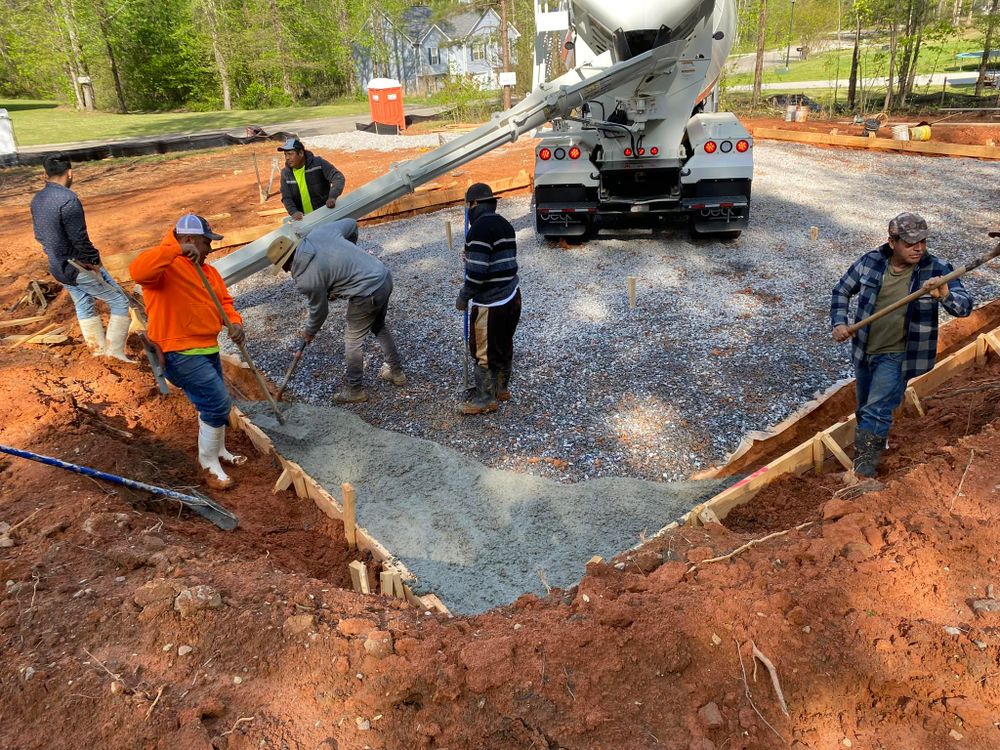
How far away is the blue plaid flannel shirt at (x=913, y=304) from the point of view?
12.5 feet

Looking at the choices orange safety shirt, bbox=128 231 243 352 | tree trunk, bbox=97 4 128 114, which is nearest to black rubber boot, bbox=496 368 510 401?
orange safety shirt, bbox=128 231 243 352

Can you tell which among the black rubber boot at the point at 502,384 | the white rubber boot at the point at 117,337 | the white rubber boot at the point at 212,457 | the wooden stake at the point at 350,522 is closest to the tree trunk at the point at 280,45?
the white rubber boot at the point at 117,337

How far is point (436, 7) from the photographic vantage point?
40.3 metres

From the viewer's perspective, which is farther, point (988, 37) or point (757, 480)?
point (988, 37)

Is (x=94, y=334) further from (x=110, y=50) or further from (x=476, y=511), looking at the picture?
(x=110, y=50)

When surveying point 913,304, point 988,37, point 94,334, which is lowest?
point 94,334

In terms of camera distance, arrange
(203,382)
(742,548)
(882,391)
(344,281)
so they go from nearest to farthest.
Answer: (742,548)
(882,391)
(203,382)
(344,281)

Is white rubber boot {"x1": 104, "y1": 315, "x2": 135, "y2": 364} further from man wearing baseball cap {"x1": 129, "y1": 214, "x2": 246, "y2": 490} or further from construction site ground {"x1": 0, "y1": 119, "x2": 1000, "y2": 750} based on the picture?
construction site ground {"x1": 0, "y1": 119, "x2": 1000, "y2": 750}

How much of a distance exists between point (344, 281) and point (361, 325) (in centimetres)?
45

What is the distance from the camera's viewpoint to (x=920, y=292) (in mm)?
3729

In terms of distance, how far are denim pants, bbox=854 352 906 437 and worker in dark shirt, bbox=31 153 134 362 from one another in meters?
6.07

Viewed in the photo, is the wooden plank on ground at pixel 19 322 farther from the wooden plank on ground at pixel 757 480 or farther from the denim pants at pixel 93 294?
the wooden plank on ground at pixel 757 480

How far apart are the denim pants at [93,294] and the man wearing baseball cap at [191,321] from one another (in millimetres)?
1900

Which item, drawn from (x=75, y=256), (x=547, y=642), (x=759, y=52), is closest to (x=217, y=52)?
(x=759, y=52)
